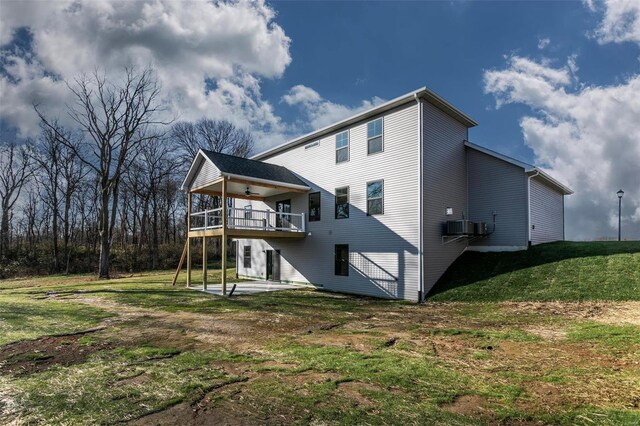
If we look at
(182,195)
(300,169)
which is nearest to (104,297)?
(300,169)

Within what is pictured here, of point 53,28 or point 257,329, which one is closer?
point 257,329

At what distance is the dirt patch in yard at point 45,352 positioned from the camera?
206 inches

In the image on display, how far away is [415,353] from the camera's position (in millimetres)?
5785

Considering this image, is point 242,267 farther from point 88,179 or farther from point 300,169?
point 88,179

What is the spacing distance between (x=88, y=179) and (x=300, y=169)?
2628cm

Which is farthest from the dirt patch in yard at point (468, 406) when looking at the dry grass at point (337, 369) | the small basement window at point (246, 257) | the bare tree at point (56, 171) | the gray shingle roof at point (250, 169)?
the bare tree at point (56, 171)

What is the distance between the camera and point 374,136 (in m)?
14.1

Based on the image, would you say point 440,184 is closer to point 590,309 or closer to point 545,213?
point 545,213

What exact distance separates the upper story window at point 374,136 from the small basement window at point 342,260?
4195mm

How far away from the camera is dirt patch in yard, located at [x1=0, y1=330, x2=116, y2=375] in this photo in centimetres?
524

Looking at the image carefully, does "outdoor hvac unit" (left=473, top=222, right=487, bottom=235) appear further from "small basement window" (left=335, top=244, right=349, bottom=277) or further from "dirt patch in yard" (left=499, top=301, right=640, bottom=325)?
"small basement window" (left=335, top=244, right=349, bottom=277)

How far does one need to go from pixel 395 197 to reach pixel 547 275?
18.6 ft

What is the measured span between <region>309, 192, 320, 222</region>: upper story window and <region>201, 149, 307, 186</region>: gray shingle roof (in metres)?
0.79

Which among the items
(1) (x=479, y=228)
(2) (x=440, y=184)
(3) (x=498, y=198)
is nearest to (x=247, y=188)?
(2) (x=440, y=184)
